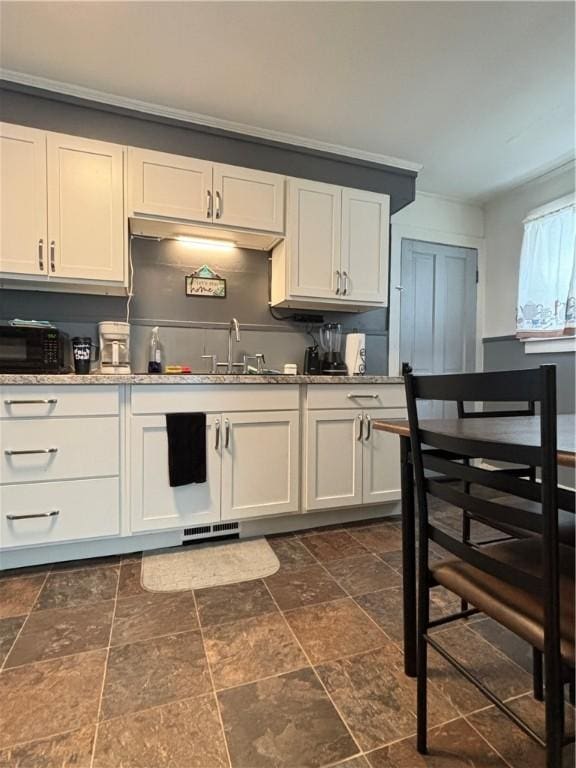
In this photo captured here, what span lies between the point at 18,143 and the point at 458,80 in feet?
7.82

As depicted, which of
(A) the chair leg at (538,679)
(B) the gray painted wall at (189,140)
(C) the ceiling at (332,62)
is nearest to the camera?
(A) the chair leg at (538,679)

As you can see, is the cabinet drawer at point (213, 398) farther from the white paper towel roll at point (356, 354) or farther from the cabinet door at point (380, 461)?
the white paper towel roll at point (356, 354)

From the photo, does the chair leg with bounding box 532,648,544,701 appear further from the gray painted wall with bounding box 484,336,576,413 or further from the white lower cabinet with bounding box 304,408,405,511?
the gray painted wall with bounding box 484,336,576,413

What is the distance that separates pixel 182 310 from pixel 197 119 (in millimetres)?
1178

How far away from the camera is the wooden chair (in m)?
0.71

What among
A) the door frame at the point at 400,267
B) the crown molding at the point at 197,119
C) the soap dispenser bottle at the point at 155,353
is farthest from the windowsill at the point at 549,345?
the soap dispenser bottle at the point at 155,353

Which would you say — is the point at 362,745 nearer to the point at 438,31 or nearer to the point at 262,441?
the point at 262,441

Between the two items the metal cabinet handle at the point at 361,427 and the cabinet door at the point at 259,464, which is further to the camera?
the metal cabinet handle at the point at 361,427

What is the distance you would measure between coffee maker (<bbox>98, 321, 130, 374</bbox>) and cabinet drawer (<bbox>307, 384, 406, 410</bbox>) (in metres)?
1.16

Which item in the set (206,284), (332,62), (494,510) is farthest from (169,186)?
(494,510)

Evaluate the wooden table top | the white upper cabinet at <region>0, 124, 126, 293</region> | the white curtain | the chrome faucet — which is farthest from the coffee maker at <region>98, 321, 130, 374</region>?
the white curtain

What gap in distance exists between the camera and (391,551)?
2166 millimetres

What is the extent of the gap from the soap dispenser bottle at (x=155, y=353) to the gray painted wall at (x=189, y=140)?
3.72 feet

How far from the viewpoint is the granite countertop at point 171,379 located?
72.5 inches
